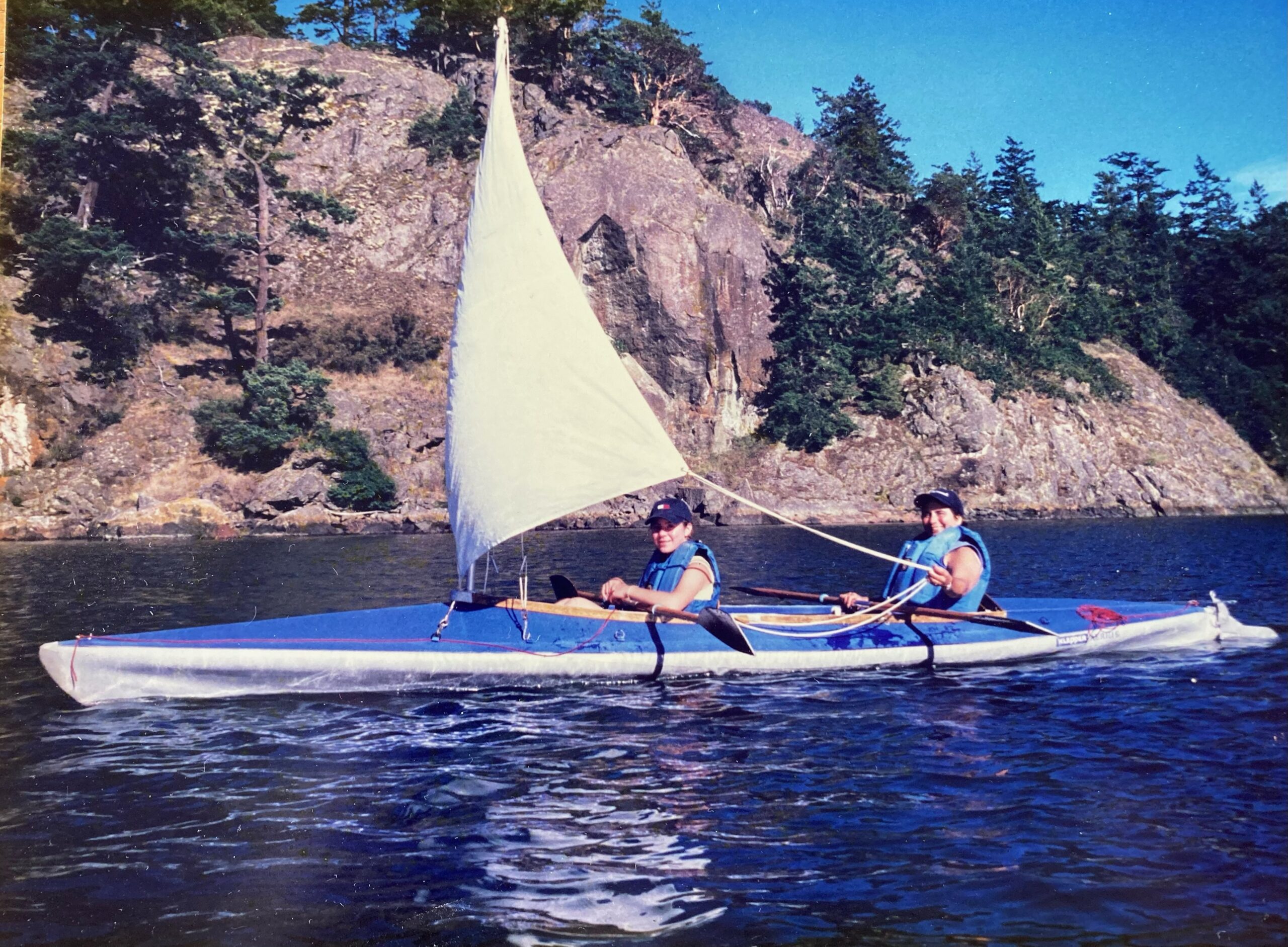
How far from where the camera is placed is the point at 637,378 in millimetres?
47219

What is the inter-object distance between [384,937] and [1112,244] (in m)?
68.5

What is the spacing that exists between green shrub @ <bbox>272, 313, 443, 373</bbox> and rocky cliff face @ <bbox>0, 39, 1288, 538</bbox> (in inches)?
26.7

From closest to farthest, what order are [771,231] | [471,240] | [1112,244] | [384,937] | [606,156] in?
[384,937] → [471,240] → [606,156] → [771,231] → [1112,244]

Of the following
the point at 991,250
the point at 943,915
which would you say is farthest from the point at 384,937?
the point at 991,250

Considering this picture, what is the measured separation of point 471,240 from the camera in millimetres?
10164

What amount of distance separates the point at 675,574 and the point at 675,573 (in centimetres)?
1

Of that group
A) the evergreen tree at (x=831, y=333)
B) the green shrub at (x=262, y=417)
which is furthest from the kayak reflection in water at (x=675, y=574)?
the evergreen tree at (x=831, y=333)

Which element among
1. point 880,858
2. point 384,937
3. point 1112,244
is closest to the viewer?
point 384,937

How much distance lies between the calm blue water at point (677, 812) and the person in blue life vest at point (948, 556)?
1.00 m

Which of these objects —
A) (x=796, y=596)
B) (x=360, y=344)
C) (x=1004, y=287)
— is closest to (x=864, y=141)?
(x=1004, y=287)

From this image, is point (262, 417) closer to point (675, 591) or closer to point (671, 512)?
point (675, 591)

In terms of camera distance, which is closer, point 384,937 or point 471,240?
point 384,937

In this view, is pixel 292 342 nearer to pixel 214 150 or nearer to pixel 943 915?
pixel 214 150

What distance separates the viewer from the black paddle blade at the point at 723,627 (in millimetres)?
9648
